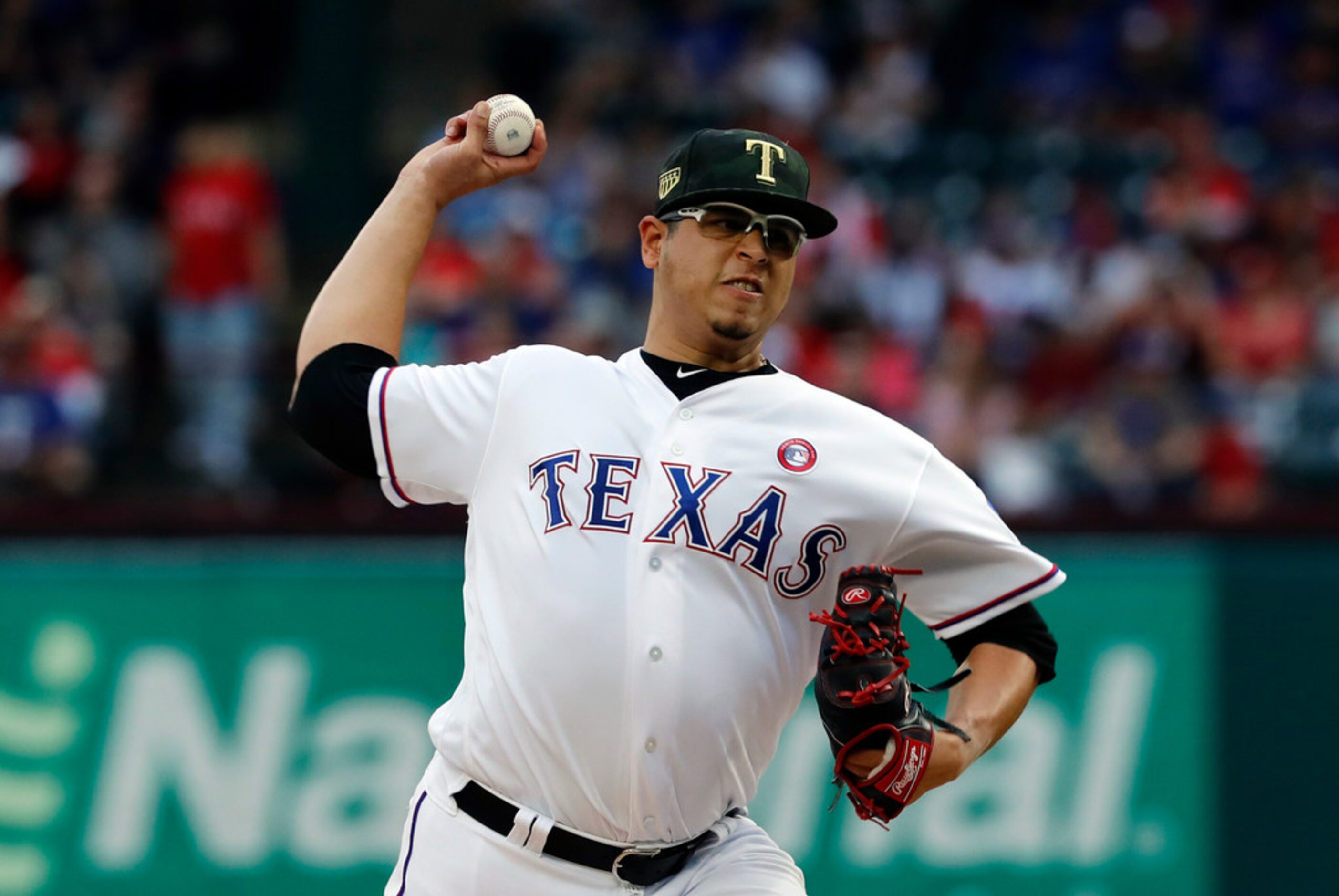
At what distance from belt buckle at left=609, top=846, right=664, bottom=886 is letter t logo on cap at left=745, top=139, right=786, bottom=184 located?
1298 mm

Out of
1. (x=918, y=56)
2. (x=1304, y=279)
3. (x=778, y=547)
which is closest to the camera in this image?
(x=778, y=547)

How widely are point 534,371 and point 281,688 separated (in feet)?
12.5

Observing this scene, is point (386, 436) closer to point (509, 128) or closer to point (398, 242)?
point (398, 242)

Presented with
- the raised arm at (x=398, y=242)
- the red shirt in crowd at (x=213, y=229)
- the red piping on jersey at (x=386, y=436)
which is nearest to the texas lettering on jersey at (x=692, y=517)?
the red piping on jersey at (x=386, y=436)

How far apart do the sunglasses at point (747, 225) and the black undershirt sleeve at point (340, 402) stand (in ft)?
2.26

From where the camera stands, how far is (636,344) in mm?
9875

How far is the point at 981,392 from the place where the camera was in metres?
9.47

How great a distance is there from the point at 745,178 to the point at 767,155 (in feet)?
0.26

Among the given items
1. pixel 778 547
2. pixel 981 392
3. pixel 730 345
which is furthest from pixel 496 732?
pixel 981 392

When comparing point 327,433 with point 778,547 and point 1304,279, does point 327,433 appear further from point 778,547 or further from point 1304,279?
point 1304,279

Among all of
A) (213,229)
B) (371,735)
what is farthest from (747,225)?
(213,229)

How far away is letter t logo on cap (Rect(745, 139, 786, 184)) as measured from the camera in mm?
3617

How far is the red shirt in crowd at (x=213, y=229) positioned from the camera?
10477 mm

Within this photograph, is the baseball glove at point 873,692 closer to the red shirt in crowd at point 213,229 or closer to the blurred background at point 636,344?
the blurred background at point 636,344
